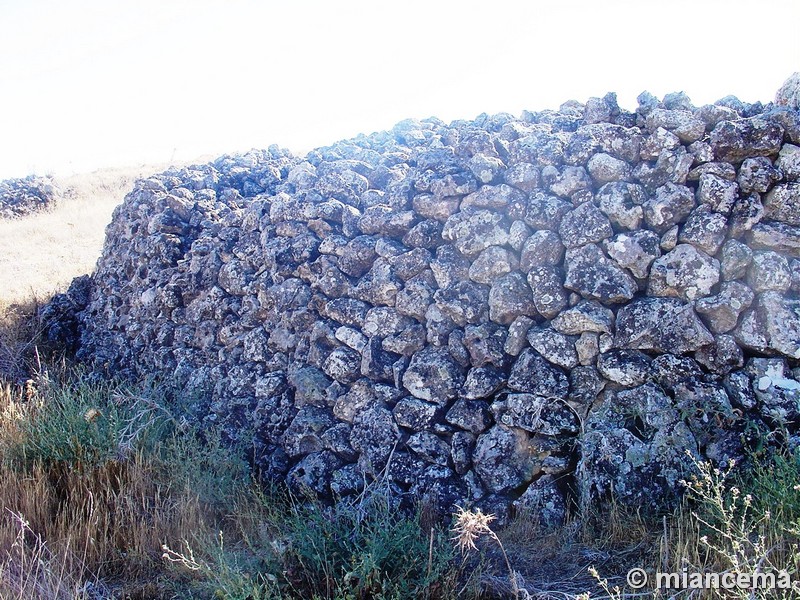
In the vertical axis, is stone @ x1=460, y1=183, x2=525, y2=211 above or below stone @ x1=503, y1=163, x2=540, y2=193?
below

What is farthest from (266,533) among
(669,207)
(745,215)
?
(745,215)

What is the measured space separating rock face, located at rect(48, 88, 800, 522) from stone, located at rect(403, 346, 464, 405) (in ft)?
0.05

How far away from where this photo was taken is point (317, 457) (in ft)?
13.9

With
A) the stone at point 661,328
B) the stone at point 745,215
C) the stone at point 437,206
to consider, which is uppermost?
the stone at point 437,206

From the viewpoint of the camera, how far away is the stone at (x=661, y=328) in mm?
3516

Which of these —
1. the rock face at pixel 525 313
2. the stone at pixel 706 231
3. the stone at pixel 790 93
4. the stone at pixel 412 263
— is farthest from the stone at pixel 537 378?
the stone at pixel 790 93

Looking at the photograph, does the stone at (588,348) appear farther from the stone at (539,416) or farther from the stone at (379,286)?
the stone at (379,286)

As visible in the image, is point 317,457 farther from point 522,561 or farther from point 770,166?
point 770,166

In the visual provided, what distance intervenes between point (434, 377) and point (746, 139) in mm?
2325

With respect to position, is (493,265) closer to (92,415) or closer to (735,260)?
(735,260)

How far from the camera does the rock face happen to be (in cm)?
352

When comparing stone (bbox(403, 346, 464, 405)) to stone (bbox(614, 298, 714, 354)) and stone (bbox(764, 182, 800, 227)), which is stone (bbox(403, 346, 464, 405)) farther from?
stone (bbox(764, 182, 800, 227))

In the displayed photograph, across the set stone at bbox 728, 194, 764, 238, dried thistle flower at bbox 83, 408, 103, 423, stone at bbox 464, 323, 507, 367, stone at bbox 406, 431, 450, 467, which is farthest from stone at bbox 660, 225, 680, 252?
dried thistle flower at bbox 83, 408, 103, 423

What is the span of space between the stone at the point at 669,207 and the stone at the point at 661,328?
471mm
